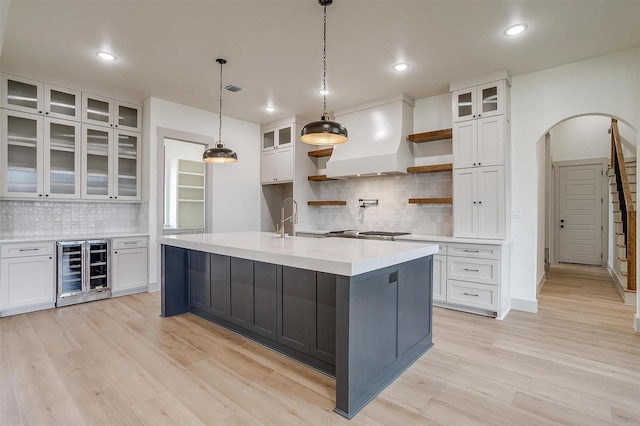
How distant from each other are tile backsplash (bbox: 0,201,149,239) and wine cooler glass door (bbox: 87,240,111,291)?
417 millimetres

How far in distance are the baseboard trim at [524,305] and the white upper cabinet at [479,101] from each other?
2.30 meters

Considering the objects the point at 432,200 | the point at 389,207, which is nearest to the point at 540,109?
the point at 432,200

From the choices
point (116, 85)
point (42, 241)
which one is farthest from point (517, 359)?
point (116, 85)

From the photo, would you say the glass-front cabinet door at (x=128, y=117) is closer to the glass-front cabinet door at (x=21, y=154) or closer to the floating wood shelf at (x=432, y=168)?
the glass-front cabinet door at (x=21, y=154)

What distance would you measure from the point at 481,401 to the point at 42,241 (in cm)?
484

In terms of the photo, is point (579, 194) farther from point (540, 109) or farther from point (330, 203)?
point (330, 203)

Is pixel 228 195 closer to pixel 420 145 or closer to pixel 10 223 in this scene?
pixel 10 223

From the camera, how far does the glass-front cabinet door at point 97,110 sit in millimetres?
4469

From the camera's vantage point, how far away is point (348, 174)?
5098mm

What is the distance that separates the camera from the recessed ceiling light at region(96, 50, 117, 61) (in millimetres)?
3506

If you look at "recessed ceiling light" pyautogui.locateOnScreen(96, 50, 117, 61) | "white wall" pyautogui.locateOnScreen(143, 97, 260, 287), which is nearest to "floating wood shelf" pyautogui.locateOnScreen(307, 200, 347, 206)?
"white wall" pyautogui.locateOnScreen(143, 97, 260, 287)

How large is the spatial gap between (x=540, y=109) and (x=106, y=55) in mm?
5020

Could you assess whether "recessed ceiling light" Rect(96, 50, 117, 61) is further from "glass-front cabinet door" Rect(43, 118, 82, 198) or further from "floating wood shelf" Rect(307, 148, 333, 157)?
"floating wood shelf" Rect(307, 148, 333, 157)

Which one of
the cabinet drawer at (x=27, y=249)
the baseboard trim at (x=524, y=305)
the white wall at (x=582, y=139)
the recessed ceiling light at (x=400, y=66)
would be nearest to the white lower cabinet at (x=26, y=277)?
the cabinet drawer at (x=27, y=249)
